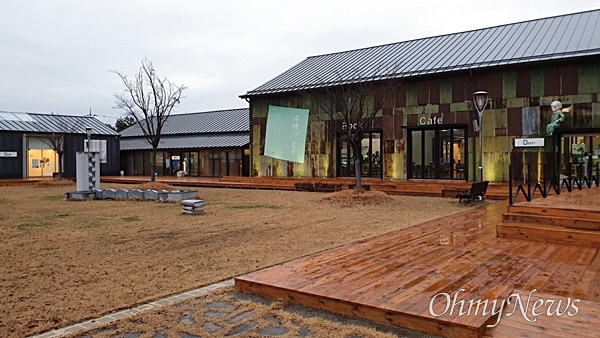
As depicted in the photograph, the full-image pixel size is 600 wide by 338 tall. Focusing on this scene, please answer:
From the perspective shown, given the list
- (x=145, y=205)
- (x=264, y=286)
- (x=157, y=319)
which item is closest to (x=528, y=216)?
(x=264, y=286)

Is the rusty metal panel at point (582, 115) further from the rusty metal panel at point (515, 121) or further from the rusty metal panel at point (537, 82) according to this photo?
the rusty metal panel at point (515, 121)

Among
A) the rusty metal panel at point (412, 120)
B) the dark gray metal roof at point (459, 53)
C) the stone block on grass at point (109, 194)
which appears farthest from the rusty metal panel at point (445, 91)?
the stone block on grass at point (109, 194)

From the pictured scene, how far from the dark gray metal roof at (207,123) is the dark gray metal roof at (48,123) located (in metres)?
4.16

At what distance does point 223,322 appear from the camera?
13.7 ft

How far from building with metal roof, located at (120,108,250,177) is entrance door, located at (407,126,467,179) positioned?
13.3m

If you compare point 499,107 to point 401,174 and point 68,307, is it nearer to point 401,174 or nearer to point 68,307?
point 401,174

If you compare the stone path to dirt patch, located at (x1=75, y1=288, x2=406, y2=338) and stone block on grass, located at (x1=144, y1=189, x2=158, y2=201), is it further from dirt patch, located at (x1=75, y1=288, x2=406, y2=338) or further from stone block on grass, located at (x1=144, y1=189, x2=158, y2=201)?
stone block on grass, located at (x1=144, y1=189, x2=158, y2=201)

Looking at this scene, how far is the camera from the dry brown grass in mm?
4957

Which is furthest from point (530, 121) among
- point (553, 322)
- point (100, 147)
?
point (100, 147)

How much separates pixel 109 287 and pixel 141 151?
34.1 meters

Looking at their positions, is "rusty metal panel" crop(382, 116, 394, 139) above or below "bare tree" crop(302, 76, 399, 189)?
below

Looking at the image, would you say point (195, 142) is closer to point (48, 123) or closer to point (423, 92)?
point (48, 123)

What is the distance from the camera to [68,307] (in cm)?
466

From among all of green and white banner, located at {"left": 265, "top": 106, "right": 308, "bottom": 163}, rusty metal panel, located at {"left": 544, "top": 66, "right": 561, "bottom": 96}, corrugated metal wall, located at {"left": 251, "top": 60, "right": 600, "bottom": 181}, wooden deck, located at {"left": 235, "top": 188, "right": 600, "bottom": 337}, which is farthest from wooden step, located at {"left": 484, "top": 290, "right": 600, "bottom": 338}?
green and white banner, located at {"left": 265, "top": 106, "right": 308, "bottom": 163}
